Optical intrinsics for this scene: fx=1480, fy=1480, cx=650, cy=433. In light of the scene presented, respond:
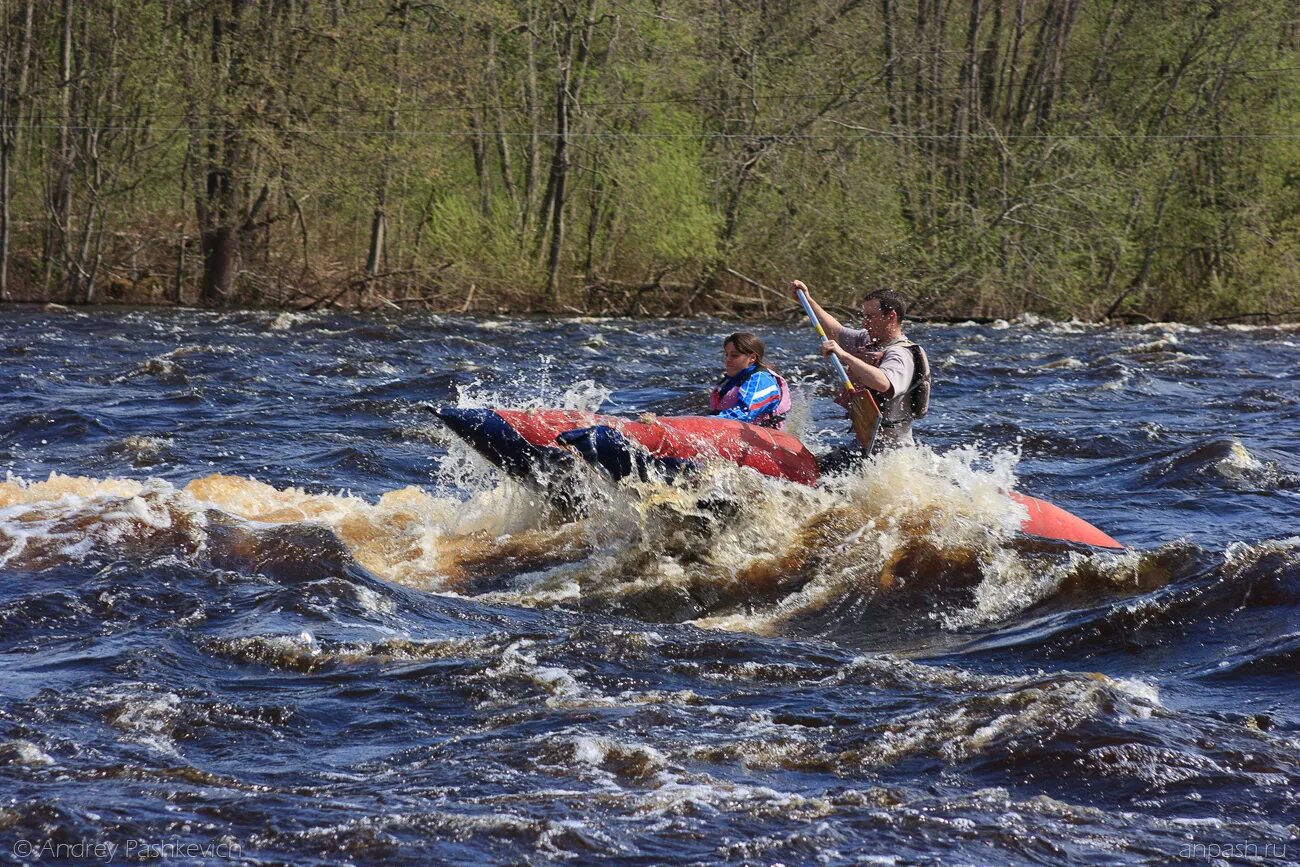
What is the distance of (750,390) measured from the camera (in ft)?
25.9

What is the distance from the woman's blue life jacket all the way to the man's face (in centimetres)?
60

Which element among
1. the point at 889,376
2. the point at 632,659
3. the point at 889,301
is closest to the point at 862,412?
the point at 889,376

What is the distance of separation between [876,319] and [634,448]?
141 centimetres

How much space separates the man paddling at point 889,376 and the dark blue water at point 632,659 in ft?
0.48

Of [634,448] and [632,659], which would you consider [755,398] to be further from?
[632,659]

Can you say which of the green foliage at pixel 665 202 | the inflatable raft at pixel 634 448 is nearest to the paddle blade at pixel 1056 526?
the inflatable raft at pixel 634 448

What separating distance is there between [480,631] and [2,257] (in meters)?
17.2

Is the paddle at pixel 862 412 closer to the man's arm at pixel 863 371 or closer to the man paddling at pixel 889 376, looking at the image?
the man paddling at pixel 889 376

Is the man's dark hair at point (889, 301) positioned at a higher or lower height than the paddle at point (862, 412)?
higher

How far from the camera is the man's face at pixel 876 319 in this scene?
7461 mm

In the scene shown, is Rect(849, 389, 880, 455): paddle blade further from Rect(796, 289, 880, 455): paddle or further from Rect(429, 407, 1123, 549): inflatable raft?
Rect(429, 407, 1123, 549): inflatable raft

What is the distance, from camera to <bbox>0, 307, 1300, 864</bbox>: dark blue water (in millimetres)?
3707

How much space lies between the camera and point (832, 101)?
76.8 feet

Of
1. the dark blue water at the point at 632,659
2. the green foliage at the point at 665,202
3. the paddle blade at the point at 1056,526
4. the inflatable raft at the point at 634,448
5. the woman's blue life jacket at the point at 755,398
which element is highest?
the green foliage at the point at 665,202
